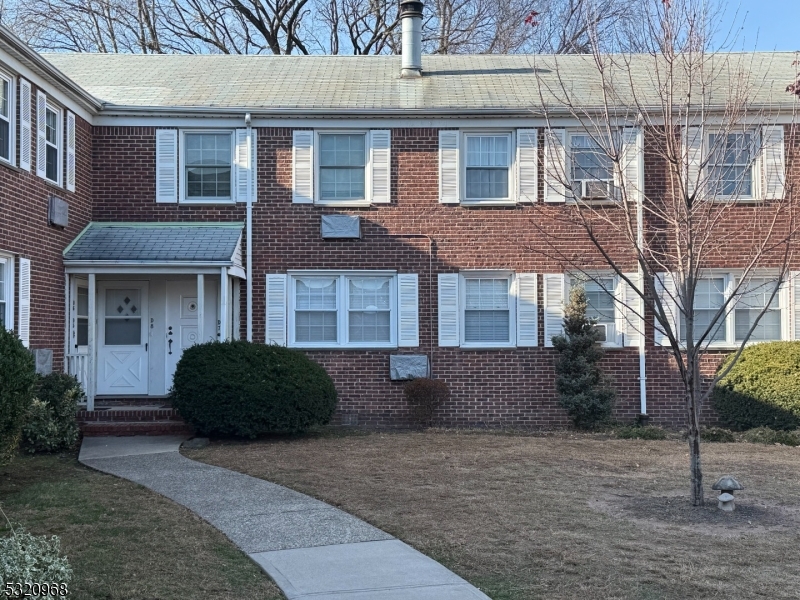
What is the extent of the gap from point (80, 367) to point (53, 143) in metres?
3.49

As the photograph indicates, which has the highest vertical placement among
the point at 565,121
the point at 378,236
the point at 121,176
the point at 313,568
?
the point at 565,121

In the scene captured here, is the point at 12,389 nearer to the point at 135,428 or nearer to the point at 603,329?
the point at 135,428

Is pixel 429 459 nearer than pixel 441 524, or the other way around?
pixel 441 524

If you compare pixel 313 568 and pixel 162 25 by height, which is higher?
pixel 162 25

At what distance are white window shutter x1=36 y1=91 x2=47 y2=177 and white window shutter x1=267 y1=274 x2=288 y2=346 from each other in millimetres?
4021

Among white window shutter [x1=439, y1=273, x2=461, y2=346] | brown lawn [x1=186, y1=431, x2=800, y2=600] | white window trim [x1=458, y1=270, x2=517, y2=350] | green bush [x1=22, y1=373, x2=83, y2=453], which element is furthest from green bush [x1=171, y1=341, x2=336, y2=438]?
white window trim [x1=458, y1=270, x2=517, y2=350]

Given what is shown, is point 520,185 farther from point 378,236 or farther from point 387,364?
point 387,364

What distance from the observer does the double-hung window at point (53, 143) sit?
13.0 meters

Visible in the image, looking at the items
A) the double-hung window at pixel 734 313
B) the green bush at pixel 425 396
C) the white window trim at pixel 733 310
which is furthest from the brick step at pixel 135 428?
the double-hung window at pixel 734 313

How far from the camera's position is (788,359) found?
1376 cm

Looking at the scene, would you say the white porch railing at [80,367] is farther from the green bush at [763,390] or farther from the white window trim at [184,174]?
the green bush at [763,390]

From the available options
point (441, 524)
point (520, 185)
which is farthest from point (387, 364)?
point (441, 524)

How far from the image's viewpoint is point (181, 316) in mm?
14914

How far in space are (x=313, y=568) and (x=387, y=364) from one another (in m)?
8.72
